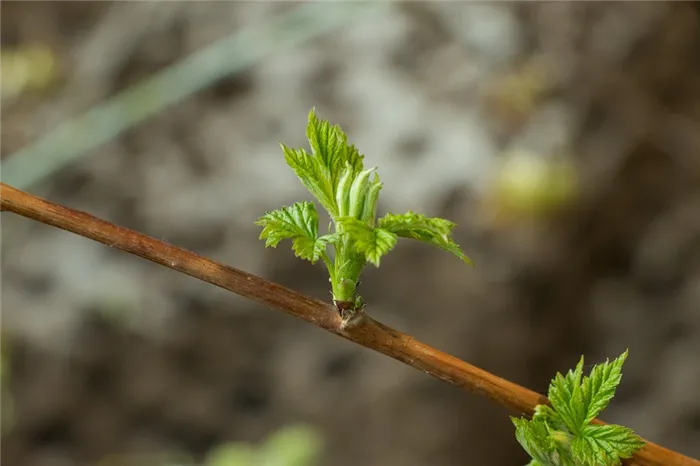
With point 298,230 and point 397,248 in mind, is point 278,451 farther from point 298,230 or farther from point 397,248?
point 298,230

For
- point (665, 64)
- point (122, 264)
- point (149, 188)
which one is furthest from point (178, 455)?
point (665, 64)

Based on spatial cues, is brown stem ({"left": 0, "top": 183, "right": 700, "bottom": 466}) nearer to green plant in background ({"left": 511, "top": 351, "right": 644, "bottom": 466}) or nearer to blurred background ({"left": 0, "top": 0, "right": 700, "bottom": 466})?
green plant in background ({"left": 511, "top": 351, "right": 644, "bottom": 466})

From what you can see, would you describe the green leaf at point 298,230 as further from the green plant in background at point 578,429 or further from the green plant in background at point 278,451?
the green plant in background at point 278,451

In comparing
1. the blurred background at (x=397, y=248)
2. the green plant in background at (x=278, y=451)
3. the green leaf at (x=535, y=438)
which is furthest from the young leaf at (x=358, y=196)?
the blurred background at (x=397, y=248)

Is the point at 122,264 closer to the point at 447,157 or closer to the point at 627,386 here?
the point at 447,157

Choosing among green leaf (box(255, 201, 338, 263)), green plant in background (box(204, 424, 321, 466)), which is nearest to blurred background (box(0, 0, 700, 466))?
green plant in background (box(204, 424, 321, 466))

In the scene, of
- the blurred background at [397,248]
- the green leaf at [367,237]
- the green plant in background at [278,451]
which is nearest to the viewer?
the green leaf at [367,237]
